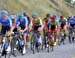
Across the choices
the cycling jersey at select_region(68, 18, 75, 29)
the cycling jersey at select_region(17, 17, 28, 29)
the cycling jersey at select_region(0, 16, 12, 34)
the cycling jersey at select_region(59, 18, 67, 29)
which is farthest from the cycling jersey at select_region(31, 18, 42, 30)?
the cycling jersey at select_region(68, 18, 75, 29)

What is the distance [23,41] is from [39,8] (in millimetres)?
22754

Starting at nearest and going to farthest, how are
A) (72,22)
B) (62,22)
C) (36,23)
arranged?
(36,23)
(62,22)
(72,22)

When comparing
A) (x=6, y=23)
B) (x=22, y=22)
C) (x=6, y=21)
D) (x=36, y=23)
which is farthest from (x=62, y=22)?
(x=6, y=21)

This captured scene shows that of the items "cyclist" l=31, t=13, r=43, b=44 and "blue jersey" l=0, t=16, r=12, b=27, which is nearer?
"blue jersey" l=0, t=16, r=12, b=27

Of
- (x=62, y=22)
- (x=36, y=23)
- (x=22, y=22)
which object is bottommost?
(x=62, y=22)

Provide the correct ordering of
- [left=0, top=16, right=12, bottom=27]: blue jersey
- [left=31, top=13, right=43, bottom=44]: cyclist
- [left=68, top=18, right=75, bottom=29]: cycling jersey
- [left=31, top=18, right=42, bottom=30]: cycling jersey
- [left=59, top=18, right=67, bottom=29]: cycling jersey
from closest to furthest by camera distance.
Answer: [left=0, top=16, right=12, bottom=27]: blue jersey < [left=31, top=13, right=43, bottom=44]: cyclist < [left=31, top=18, right=42, bottom=30]: cycling jersey < [left=59, top=18, right=67, bottom=29]: cycling jersey < [left=68, top=18, right=75, bottom=29]: cycling jersey

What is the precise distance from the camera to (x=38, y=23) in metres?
21.4

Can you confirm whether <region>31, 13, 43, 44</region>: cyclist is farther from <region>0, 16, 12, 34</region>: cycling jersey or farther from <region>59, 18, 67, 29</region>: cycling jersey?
<region>59, 18, 67, 29</region>: cycling jersey

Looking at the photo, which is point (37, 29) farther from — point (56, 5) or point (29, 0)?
point (56, 5)

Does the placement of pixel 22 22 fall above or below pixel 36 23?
above

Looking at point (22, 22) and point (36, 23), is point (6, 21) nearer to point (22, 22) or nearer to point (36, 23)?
point (22, 22)

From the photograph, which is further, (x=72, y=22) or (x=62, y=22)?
(x=72, y=22)

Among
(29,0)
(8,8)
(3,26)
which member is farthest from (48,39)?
(29,0)

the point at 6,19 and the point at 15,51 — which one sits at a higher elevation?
the point at 6,19
